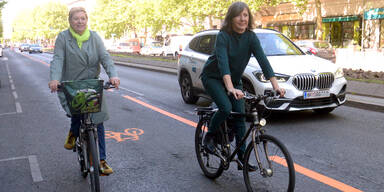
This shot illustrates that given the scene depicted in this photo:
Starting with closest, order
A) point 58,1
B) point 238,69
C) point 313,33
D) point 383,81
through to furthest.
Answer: point 238,69
point 383,81
point 313,33
point 58,1

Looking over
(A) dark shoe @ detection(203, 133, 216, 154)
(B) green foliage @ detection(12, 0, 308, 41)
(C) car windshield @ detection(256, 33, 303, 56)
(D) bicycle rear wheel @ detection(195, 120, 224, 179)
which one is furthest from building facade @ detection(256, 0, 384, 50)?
(A) dark shoe @ detection(203, 133, 216, 154)

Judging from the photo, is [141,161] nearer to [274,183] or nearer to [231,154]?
[231,154]

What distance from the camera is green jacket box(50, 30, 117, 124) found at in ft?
13.5

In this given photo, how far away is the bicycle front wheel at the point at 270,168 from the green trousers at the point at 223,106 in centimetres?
29

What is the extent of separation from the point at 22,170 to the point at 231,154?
2.52 metres

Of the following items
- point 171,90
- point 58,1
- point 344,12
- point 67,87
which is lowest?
point 171,90

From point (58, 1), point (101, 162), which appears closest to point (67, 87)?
point (101, 162)

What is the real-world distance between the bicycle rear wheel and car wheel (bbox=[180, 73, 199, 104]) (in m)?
5.03

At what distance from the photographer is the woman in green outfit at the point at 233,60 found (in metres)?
3.79

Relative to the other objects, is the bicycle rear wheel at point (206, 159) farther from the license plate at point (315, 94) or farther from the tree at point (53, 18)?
the tree at point (53, 18)

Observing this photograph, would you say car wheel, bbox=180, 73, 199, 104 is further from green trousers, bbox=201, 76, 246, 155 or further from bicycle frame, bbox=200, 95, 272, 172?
green trousers, bbox=201, 76, 246, 155

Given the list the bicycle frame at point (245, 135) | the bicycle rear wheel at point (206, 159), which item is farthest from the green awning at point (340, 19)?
the bicycle frame at point (245, 135)

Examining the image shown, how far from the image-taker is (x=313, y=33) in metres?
38.3

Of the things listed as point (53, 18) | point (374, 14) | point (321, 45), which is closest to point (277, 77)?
point (321, 45)
